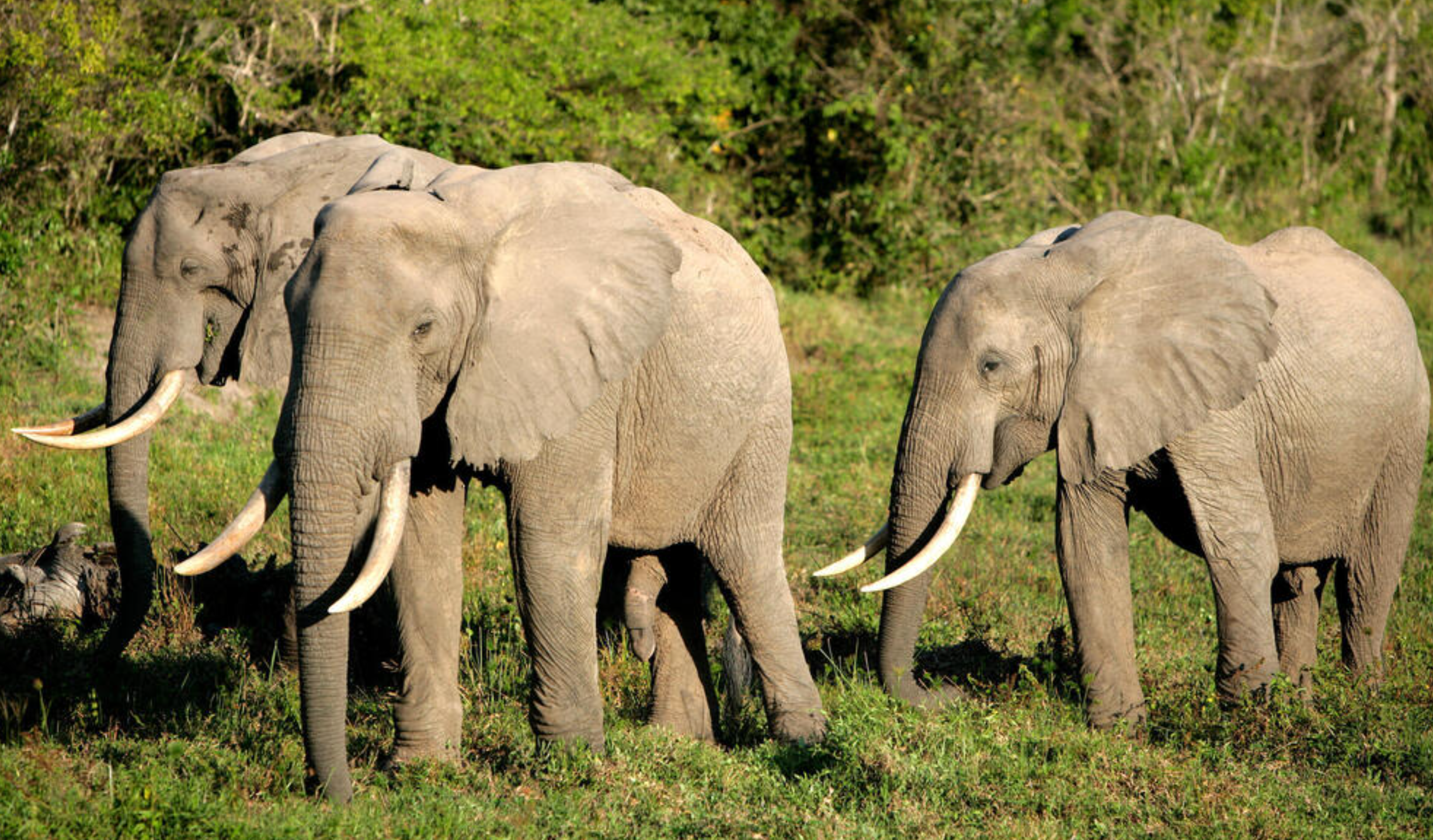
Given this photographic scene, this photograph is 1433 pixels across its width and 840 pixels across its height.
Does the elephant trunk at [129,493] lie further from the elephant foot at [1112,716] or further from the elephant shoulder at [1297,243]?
the elephant shoulder at [1297,243]

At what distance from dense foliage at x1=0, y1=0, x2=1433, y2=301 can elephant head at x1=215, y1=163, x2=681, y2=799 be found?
6272 millimetres

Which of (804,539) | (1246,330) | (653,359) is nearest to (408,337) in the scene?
(653,359)

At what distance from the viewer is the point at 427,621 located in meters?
5.36

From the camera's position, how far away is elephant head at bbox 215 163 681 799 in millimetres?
4379

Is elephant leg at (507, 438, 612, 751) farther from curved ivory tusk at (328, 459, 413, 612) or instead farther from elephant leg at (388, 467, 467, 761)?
curved ivory tusk at (328, 459, 413, 612)

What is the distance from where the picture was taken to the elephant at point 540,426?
4430mm

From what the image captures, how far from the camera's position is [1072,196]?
54.7 feet

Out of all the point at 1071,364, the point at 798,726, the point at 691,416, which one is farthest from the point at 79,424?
the point at 1071,364

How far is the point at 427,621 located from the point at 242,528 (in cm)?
101

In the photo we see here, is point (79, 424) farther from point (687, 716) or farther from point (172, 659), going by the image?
point (687, 716)

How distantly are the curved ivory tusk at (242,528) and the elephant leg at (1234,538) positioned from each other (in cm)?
330

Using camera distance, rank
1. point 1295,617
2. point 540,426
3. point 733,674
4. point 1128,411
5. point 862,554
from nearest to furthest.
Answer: point 540,426
point 1128,411
point 862,554
point 733,674
point 1295,617

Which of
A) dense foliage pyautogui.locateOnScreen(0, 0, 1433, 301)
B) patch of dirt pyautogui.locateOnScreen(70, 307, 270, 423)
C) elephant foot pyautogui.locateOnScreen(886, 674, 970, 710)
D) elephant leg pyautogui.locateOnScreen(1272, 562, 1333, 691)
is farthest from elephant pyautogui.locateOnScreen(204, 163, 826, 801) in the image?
dense foliage pyautogui.locateOnScreen(0, 0, 1433, 301)

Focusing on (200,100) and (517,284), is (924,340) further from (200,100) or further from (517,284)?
(200,100)
